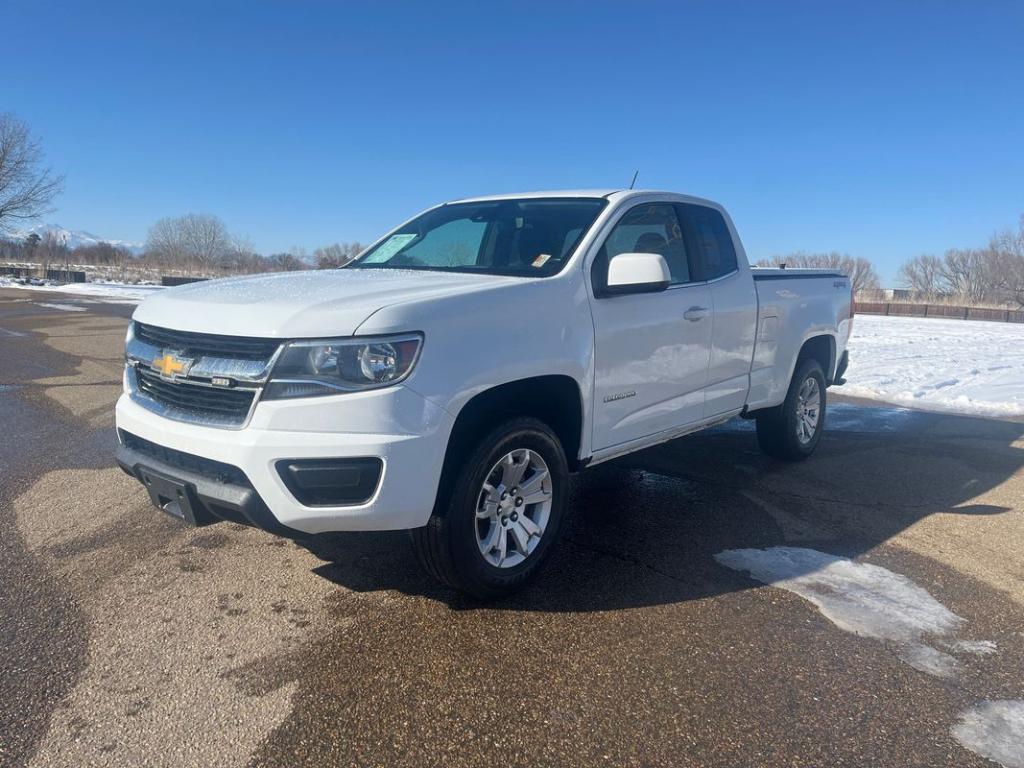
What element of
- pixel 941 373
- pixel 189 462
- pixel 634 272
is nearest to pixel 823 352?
Result: pixel 634 272

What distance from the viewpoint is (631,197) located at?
421 centimetres

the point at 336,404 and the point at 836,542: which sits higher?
the point at 336,404

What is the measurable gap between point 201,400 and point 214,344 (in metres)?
0.25

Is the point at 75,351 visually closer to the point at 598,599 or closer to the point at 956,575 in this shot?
the point at 598,599

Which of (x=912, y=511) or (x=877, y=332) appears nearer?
(x=912, y=511)

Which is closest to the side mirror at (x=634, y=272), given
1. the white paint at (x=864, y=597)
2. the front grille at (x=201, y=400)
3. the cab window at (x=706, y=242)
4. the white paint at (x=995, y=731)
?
the cab window at (x=706, y=242)

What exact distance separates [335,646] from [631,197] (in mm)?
2874

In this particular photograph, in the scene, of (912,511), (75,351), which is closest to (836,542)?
(912,511)

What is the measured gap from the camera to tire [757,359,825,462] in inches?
228

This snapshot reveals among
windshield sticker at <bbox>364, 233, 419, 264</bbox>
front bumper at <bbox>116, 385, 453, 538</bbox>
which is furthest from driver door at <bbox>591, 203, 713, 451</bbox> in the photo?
windshield sticker at <bbox>364, 233, 419, 264</bbox>

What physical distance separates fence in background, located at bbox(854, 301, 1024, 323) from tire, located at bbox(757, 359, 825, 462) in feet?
108

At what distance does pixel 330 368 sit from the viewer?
2754 mm

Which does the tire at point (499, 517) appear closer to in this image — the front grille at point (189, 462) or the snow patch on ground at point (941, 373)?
the front grille at point (189, 462)

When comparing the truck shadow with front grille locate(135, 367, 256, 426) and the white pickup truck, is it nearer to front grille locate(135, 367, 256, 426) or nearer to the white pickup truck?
the white pickup truck
